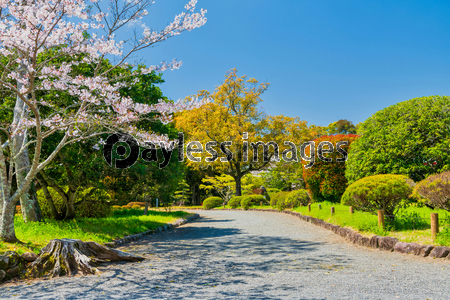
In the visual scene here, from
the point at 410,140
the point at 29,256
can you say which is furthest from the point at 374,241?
the point at 29,256

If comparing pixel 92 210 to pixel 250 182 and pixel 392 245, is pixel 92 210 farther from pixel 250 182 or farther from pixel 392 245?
pixel 250 182

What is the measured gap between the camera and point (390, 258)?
6.06 metres

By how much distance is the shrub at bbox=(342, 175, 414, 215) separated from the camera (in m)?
7.97

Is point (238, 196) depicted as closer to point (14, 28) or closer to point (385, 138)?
point (385, 138)

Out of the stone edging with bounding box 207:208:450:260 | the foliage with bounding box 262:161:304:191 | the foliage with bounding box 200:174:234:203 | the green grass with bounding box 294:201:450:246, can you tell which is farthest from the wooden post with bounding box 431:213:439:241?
the foliage with bounding box 200:174:234:203

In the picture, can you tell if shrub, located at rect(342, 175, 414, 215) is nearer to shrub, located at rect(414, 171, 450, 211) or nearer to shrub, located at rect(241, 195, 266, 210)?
shrub, located at rect(414, 171, 450, 211)

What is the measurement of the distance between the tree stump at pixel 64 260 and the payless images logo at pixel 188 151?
2880 mm

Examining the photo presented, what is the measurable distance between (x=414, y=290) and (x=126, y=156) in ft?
27.2

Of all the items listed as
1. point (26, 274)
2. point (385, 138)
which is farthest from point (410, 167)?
point (26, 274)

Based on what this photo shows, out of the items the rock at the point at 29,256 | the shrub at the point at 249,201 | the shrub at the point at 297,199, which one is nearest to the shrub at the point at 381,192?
the rock at the point at 29,256

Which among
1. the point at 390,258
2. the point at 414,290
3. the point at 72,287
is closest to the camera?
the point at 414,290

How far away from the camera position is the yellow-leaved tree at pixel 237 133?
→ 2683 centimetres

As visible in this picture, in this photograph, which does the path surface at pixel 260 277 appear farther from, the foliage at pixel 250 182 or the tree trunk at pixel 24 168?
the foliage at pixel 250 182

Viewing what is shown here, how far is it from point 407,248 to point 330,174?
9.82 metres
